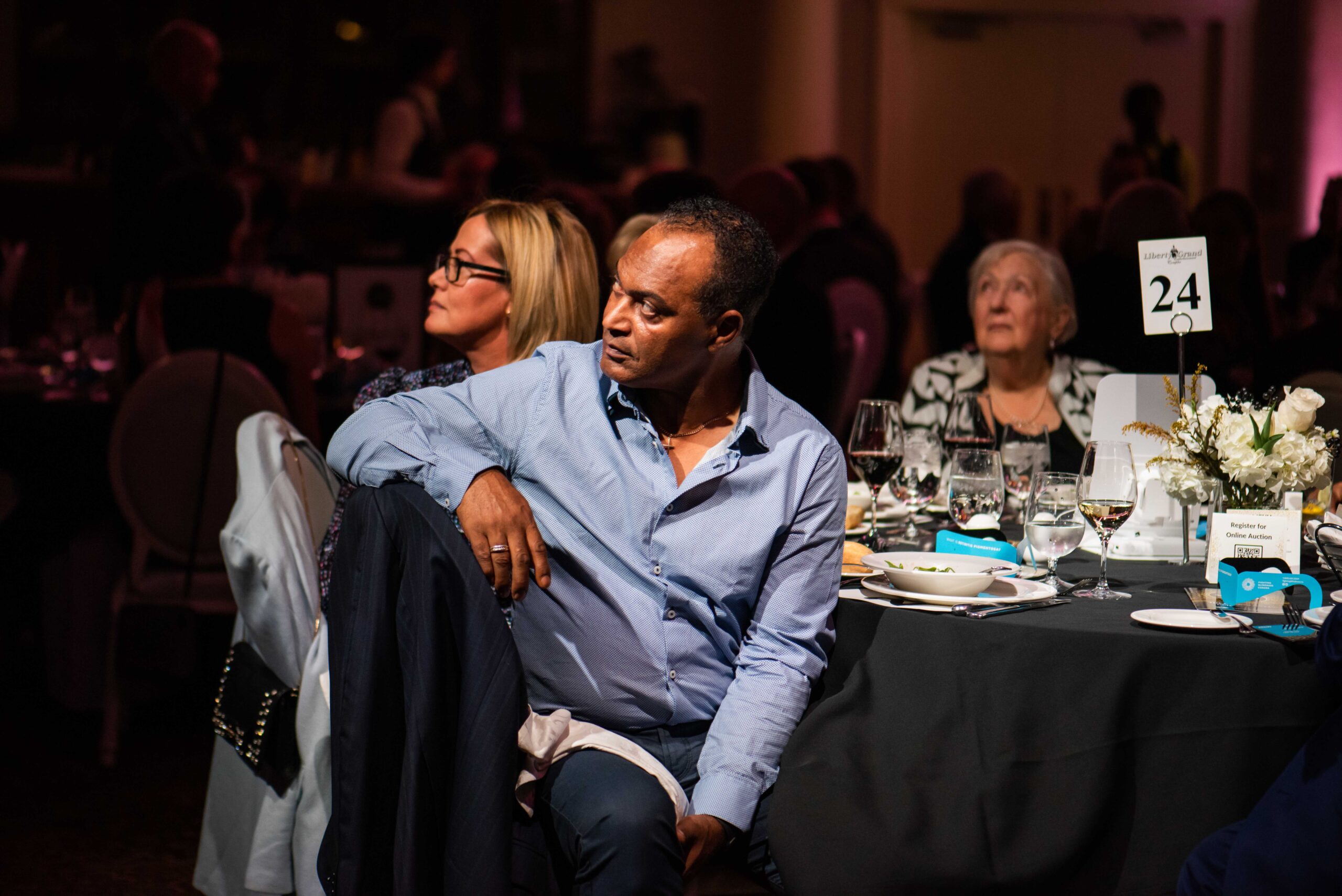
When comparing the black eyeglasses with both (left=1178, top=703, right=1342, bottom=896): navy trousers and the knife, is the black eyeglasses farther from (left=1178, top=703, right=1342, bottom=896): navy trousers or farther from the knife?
(left=1178, top=703, right=1342, bottom=896): navy trousers

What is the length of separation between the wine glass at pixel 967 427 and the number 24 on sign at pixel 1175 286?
40cm

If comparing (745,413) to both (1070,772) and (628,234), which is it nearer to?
(1070,772)

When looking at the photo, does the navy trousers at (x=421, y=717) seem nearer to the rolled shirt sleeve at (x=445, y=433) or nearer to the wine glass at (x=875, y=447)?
the rolled shirt sleeve at (x=445, y=433)

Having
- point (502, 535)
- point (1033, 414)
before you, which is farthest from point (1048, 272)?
point (502, 535)

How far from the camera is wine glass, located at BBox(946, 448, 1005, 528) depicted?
2307mm

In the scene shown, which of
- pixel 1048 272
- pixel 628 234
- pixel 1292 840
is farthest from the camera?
pixel 1048 272

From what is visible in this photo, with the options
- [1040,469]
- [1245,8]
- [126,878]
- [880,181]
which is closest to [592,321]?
[1040,469]

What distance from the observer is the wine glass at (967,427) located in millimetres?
2734

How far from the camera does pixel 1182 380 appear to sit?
2402 mm

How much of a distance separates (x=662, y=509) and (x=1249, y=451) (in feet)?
2.94

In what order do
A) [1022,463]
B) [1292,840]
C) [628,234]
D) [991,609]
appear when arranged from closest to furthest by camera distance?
1. [1292,840]
2. [991,609]
3. [1022,463]
4. [628,234]

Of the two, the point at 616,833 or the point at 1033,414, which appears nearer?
the point at 616,833

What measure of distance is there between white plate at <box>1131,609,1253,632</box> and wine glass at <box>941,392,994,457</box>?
87 centimetres

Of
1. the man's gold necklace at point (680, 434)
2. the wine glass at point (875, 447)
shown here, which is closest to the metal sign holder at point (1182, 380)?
the wine glass at point (875, 447)
